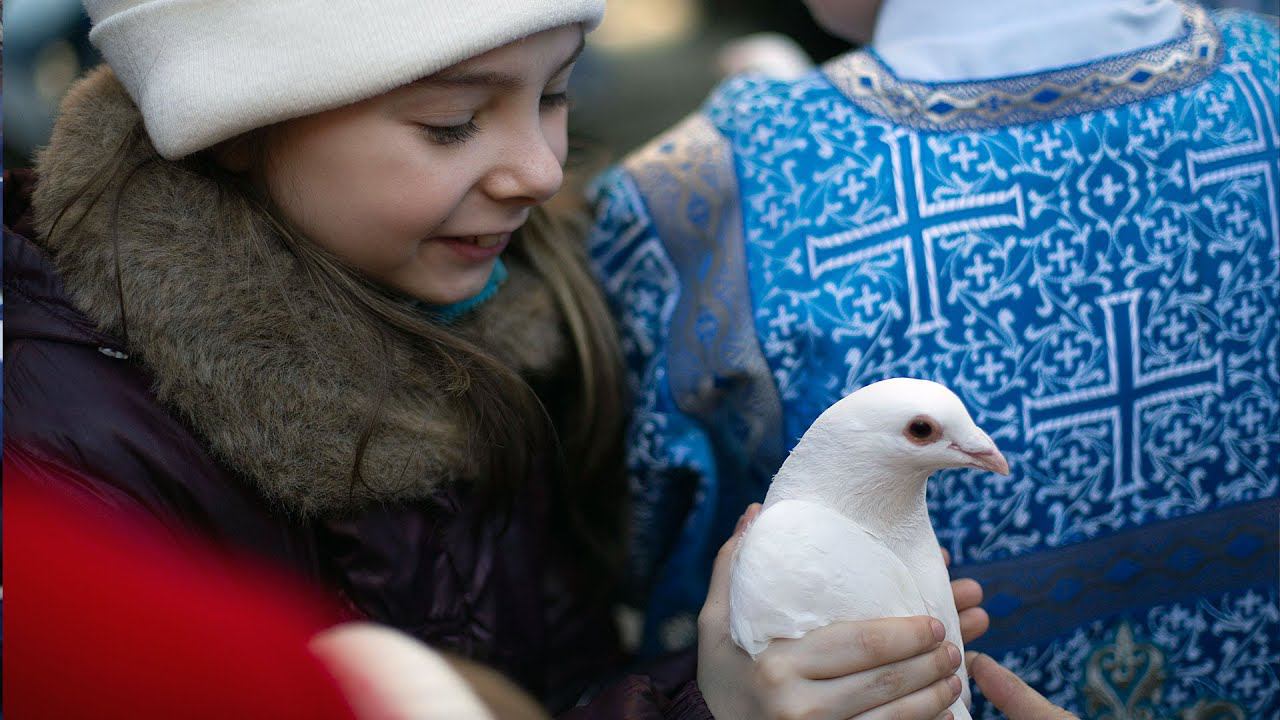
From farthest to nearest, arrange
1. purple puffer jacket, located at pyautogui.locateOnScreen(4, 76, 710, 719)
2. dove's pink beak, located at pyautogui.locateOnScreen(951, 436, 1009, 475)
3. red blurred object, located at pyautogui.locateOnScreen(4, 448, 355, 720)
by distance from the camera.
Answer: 1. purple puffer jacket, located at pyautogui.locateOnScreen(4, 76, 710, 719)
2. dove's pink beak, located at pyautogui.locateOnScreen(951, 436, 1009, 475)
3. red blurred object, located at pyautogui.locateOnScreen(4, 448, 355, 720)

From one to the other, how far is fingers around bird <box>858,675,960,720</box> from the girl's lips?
69 cm

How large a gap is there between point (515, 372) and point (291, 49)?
0.47m

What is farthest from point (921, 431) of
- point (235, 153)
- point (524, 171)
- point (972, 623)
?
point (235, 153)

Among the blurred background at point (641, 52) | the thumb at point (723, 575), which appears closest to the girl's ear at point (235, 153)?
the thumb at point (723, 575)

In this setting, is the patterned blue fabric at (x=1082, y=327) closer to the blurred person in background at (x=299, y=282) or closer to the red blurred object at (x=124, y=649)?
the blurred person in background at (x=299, y=282)

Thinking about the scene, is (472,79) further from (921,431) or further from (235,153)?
(921,431)

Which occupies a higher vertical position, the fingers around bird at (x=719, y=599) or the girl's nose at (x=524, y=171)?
the girl's nose at (x=524, y=171)

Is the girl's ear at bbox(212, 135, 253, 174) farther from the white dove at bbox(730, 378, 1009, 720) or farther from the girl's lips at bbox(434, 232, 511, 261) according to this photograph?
the white dove at bbox(730, 378, 1009, 720)

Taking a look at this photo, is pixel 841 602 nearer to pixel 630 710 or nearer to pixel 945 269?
pixel 630 710

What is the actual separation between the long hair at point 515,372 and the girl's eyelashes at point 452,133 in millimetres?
197

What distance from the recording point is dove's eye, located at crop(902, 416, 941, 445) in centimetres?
81

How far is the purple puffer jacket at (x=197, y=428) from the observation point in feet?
3.06

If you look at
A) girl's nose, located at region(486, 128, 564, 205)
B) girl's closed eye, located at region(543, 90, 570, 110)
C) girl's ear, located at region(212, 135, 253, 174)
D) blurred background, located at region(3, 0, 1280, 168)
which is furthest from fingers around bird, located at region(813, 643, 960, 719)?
blurred background, located at region(3, 0, 1280, 168)

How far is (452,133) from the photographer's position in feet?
3.40
